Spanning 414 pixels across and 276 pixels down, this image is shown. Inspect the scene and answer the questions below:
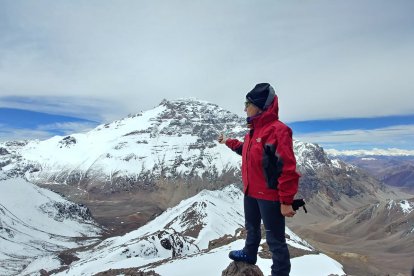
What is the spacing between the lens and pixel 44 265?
141m

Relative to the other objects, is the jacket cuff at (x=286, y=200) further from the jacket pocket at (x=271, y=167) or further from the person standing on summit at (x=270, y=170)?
the jacket pocket at (x=271, y=167)

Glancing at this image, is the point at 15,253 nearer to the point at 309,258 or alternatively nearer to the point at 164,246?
the point at 164,246

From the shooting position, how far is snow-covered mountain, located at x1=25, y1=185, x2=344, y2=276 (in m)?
26.3

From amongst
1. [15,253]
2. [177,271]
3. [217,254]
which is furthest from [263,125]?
[15,253]

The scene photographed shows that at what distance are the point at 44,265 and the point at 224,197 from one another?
80.2m

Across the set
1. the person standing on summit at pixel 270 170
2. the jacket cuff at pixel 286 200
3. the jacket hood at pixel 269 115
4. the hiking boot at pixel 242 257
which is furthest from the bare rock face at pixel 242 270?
the jacket hood at pixel 269 115

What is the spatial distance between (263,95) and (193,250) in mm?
88077


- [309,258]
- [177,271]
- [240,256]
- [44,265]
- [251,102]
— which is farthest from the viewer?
[44,265]

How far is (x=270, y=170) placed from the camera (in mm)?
10484

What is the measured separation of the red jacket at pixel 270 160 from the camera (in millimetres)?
9914

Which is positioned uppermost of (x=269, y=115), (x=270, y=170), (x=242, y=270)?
(x=269, y=115)

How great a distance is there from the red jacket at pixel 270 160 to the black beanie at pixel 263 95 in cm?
16

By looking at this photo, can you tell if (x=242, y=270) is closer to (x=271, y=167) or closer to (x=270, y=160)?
(x=271, y=167)

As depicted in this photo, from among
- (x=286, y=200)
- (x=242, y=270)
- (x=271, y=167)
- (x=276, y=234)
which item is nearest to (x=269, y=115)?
(x=271, y=167)
